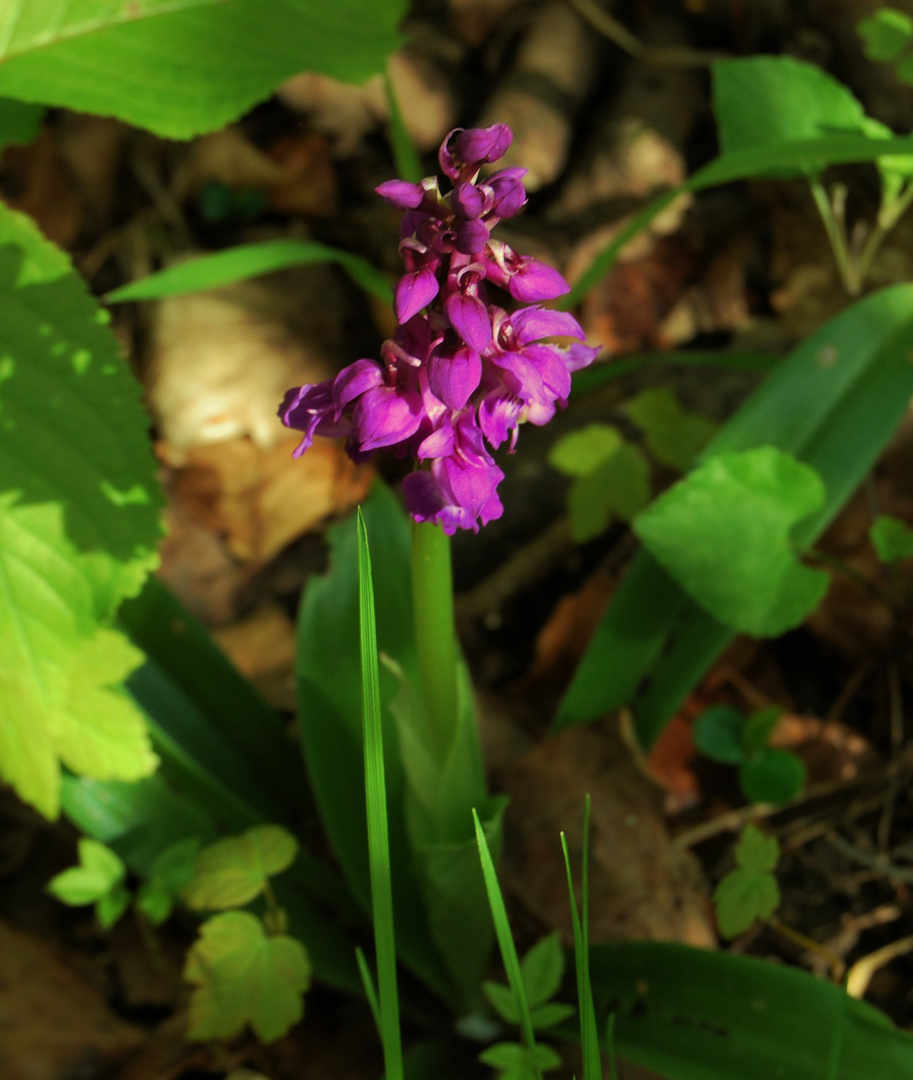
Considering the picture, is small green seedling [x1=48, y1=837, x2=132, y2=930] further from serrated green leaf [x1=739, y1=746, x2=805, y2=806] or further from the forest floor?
serrated green leaf [x1=739, y1=746, x2=805, y2=806]

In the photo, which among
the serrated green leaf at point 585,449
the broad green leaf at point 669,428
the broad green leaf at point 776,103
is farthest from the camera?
the broad green leaf at point 669,428

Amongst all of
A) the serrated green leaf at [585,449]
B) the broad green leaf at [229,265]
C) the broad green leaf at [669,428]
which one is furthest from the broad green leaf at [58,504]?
the broad green leaf at [669,428]

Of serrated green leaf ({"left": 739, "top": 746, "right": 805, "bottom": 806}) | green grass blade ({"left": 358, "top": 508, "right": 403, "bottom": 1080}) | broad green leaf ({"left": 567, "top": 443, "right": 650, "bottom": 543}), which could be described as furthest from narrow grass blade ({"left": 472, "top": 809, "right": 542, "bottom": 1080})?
broad green leaf ({"left": 567, "top": 443, "right": 650, "bottom": 543})

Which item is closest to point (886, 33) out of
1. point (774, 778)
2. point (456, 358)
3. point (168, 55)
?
point (168, 55)

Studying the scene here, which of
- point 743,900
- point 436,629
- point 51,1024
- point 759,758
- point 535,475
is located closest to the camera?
point 436,629

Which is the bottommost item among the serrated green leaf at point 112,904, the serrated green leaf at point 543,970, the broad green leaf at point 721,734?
the broad green leaf at point 721,734

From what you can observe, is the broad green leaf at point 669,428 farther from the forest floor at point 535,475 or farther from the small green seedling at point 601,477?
the forest floor at point 535,475

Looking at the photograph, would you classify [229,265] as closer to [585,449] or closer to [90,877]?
[585,449]
